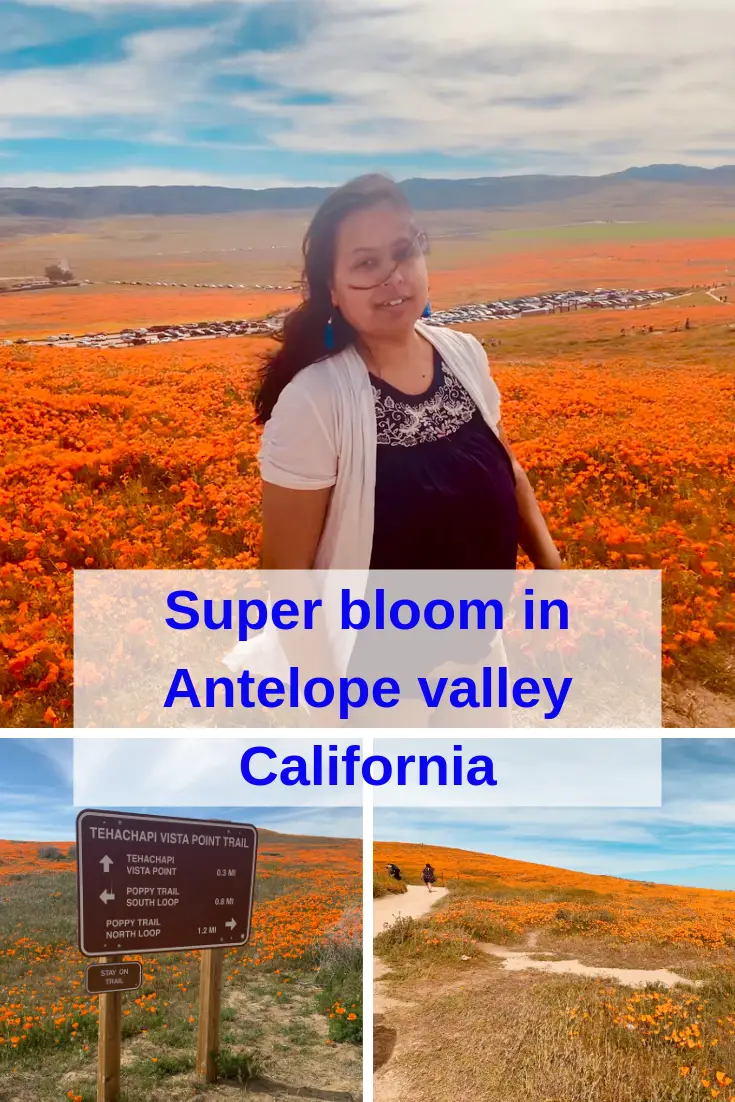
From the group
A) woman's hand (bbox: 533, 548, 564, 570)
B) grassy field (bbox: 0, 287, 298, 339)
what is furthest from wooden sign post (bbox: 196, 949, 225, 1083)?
grassy field (bbox: 0, 287, 298, 339)

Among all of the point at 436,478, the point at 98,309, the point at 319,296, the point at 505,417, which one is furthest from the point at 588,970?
the point at 98,309

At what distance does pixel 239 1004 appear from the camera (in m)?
8.18

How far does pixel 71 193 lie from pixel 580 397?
4.65m

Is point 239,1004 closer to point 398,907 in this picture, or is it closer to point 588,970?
point 398,907

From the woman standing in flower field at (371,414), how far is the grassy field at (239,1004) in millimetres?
3749

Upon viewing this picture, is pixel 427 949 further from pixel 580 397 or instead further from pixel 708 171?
pixel 708 171

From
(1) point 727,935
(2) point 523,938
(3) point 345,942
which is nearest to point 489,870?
(2) point 523,938

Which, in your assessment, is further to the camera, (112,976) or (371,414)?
(112,976)

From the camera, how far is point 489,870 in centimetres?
622

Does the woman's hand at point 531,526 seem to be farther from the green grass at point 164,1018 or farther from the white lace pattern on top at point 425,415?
the green grass at point 164,1018

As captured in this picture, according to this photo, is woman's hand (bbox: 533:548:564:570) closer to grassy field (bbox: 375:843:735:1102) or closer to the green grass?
grassy field (bbox: 375:843:735:1102)

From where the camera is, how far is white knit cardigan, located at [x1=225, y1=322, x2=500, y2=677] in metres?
4.37

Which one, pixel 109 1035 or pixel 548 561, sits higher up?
pixel 548 561

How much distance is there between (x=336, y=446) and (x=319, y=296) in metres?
0.73
